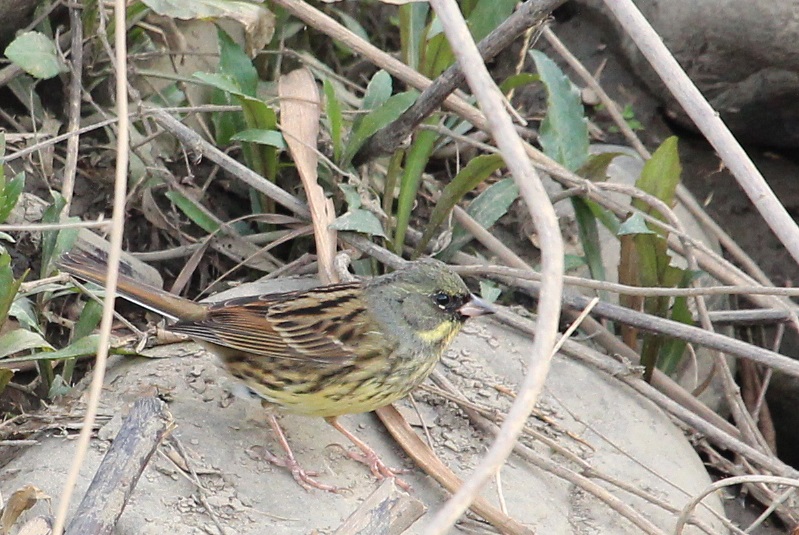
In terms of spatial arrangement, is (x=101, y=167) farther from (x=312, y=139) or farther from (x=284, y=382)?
(x=284, y=382)

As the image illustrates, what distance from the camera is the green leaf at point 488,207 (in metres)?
4.19

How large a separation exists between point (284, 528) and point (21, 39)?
2047 mm

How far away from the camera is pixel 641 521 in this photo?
3217 mm

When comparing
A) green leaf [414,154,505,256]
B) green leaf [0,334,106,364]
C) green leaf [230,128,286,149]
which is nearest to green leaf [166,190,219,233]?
green leaf [230,128,286,149]

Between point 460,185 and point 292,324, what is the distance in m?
0.95

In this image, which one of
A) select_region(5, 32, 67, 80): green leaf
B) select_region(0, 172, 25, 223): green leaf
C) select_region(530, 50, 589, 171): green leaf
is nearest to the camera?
select_region(0, 172, 25, 223): green leaf

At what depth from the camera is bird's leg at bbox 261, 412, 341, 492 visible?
3.16m

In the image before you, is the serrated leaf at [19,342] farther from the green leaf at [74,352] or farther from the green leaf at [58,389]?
the green leaf at [58,389]

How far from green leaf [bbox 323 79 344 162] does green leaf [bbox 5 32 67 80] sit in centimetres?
98

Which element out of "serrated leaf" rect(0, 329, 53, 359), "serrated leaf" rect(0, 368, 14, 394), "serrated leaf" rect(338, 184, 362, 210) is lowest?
"serrated leaf" rect(0, 368, 14, 394)

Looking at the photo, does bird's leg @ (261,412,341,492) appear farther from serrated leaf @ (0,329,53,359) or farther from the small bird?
serrated leaf @ (0,329,53,359)

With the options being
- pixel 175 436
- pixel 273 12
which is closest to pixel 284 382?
pixel 175 436

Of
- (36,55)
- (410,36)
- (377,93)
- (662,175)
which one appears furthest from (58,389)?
(662,175)

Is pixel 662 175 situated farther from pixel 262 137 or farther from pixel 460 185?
pixel 262 137
